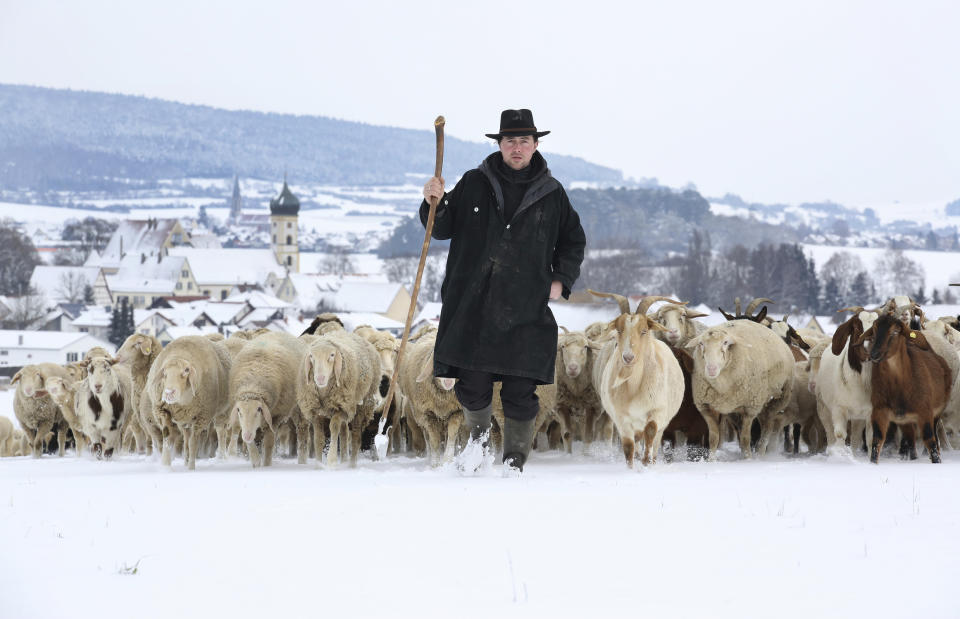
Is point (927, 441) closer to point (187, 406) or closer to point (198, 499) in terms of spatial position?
point (198, 499)

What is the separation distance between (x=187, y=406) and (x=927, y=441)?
283 inches

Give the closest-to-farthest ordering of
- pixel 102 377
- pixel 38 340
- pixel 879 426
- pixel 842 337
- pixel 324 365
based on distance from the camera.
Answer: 1. pixel 879 426
2. pixel 842 337
3. pixel 324 365
4. pixel 102 377
5. pixel 38 340

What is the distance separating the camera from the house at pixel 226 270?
162250 mm

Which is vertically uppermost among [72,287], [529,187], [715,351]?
[529,187]

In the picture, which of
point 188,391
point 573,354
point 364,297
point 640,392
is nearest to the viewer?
point 640,392

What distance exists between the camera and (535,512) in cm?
588

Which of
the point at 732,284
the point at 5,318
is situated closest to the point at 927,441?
the point at 5,318

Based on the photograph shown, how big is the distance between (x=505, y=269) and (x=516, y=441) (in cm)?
132

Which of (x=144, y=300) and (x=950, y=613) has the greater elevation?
(x=950, y=613)

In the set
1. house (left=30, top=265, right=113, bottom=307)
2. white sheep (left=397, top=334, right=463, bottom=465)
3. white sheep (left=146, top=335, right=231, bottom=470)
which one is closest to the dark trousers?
white sheep (left=397, top=334, right=463, bottom=465)

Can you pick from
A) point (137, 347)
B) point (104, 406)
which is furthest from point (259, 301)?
point (137, 347)

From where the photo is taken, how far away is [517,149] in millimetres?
7773

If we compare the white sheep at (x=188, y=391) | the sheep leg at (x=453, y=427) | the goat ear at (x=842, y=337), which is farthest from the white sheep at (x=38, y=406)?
the goat ear at (x=842, y=337)

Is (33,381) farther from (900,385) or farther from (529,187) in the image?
(900,385)
